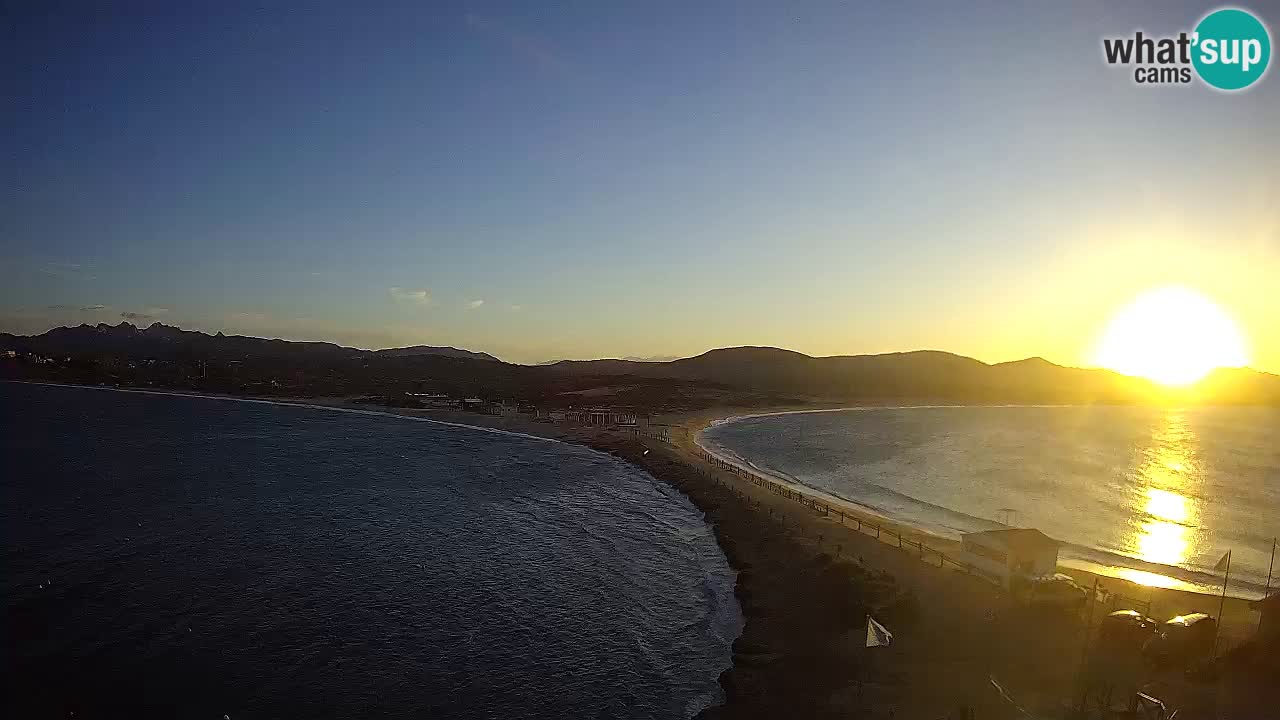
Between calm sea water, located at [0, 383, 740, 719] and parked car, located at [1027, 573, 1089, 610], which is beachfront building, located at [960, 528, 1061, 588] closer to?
parked car, located at [1027, 573, 1089, 610]

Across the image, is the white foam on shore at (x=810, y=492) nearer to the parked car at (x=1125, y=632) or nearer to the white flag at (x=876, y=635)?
the parked car at (x=1125, y=632)

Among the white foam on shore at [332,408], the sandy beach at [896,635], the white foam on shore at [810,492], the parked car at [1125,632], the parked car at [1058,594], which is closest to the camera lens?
the sandy beach at [896,635]

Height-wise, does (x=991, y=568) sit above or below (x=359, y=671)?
above

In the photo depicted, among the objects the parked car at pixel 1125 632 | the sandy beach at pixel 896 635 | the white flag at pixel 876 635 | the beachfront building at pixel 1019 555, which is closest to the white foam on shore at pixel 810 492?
the sandy beach at pixel 896 635

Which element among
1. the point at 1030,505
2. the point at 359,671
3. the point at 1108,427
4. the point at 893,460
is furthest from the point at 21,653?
the point at 1108,427

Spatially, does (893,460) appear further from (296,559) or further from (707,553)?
(296,559)

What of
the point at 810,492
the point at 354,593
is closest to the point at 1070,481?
the point at 810,492
